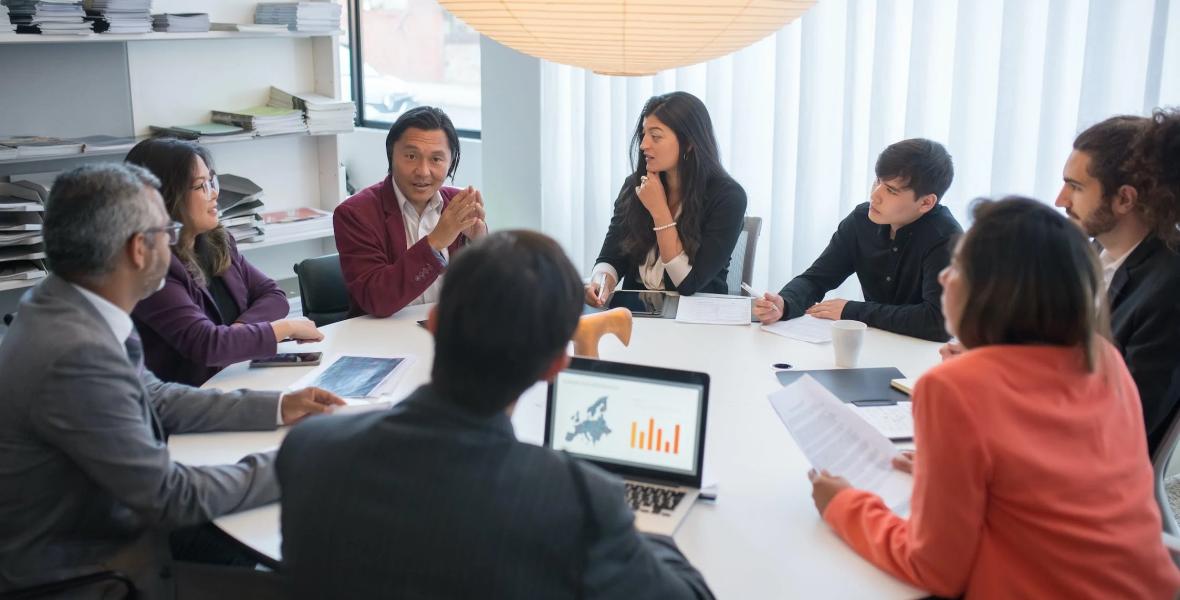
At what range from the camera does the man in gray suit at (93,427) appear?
1.44 m

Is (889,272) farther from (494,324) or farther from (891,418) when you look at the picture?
(494,324)

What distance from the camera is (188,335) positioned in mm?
2127

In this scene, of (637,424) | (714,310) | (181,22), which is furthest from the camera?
(181,22)

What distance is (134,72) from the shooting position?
3744 mm

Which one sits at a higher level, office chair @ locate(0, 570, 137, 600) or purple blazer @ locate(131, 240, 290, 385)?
purple blazer @ locate(131, 240, 290, 385)

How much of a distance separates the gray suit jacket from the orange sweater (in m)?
0.98

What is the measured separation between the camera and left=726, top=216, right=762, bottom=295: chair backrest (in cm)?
311

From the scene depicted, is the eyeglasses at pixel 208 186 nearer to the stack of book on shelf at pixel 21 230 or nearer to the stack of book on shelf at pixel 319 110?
the stack of book on shelf at pixel 21 230

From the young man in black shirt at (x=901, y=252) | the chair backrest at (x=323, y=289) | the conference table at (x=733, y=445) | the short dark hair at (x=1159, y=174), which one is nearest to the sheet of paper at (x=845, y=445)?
the conference table at (x=733, y=445)

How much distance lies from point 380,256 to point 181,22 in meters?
1.58

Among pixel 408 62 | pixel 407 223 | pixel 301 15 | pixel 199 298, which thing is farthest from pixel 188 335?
pixel 408 62

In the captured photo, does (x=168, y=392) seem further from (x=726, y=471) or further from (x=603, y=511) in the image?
(x=603, y=511)

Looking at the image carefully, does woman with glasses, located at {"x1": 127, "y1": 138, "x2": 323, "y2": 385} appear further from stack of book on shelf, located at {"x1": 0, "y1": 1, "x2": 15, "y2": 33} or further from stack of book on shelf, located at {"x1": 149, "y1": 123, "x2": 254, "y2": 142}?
stack of book on shelf, located at {"x1": 149, "y1": 123, "x2": 254, "y2": 142}

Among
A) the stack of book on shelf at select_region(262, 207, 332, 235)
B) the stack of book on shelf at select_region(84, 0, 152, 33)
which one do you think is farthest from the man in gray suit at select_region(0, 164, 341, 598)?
the stack of book on shelf at select_region(262, 207, 332, 235)
